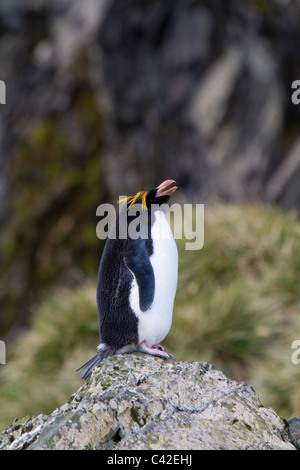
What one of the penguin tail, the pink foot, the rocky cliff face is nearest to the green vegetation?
the rocky cliff face

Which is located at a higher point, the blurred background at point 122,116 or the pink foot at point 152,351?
the blurred background at point 122,116

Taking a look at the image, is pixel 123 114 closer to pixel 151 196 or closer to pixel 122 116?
pixel 122 116

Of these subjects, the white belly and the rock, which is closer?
the rock

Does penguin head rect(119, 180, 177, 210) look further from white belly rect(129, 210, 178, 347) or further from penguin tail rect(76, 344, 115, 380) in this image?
penguin tail rect(76, 344, 115, 380)

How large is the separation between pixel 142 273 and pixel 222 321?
3229 mm

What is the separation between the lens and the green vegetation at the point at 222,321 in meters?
5.10

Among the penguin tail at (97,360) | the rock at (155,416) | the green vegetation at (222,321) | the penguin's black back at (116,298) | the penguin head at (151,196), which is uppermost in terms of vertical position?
the green vegetation at (222,321)

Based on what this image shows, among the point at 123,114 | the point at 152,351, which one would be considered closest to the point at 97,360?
the point at 152,351

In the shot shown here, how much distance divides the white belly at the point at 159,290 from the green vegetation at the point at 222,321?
2429 mm

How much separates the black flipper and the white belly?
0.12 feet

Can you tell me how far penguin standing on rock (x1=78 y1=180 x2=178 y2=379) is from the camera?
2496 mm

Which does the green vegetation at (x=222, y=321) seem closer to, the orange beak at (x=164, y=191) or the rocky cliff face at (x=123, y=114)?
the rocky cliff face at (x=123, y=114)

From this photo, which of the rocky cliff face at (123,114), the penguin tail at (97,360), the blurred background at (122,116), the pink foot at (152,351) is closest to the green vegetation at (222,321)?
the blurred background at (122,116)

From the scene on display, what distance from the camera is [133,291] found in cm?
251
